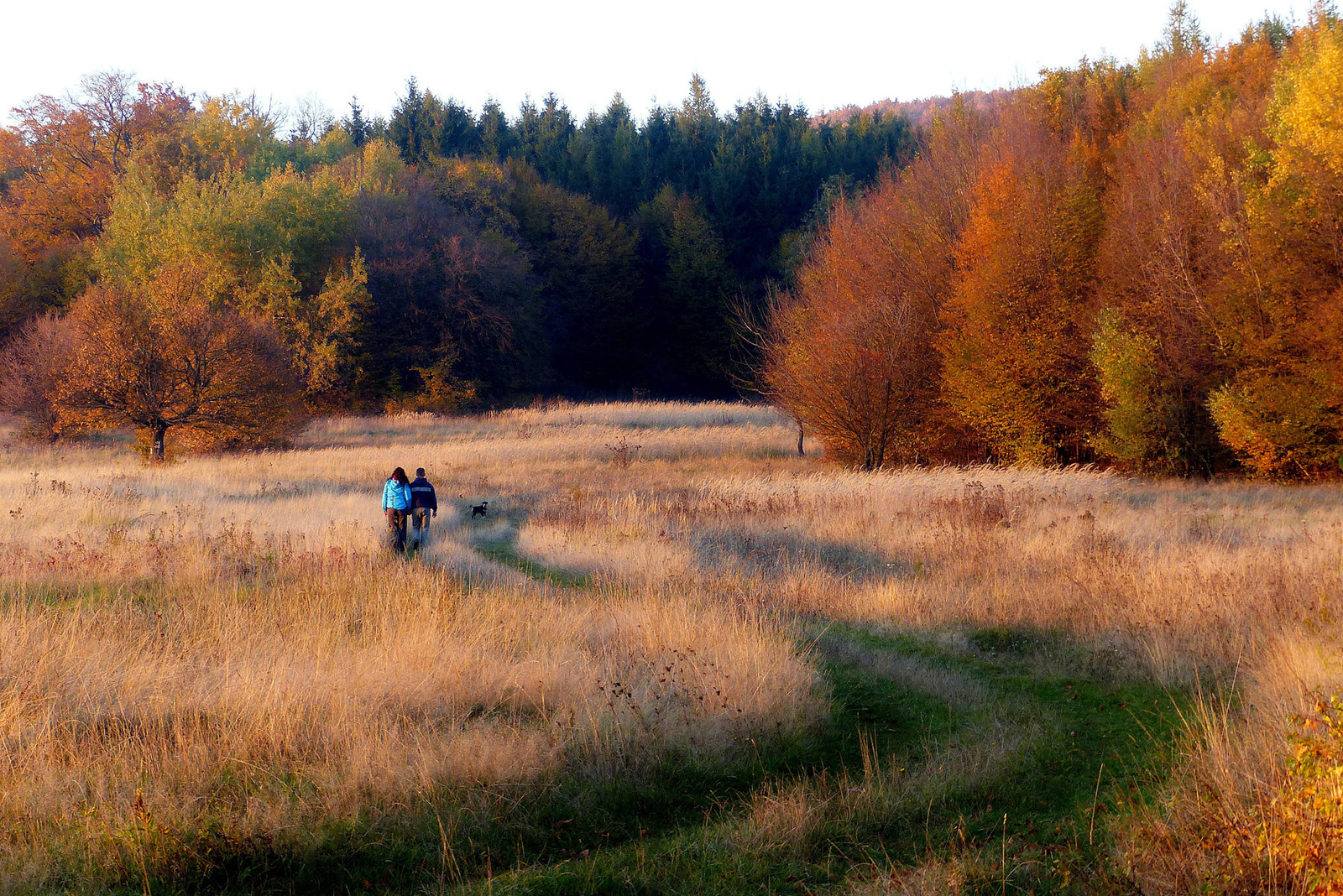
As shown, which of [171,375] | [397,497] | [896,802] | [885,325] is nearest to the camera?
[896,802]

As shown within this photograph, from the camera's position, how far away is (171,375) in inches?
1047

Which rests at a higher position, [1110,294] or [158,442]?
[1110,294]

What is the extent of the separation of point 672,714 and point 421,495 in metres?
7.50

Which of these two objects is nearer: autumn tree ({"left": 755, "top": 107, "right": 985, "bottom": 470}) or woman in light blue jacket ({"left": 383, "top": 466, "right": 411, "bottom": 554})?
woman in light blue jacket ({"left": 383, "top": 466, "right": 411, "bottom": 554})

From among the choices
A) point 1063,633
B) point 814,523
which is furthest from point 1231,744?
point 814,523

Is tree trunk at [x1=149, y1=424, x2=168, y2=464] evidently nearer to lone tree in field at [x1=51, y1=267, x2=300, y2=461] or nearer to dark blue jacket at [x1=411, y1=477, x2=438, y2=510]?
lone tree in field at [x1=51, y1=267, x2=300, y2=461]

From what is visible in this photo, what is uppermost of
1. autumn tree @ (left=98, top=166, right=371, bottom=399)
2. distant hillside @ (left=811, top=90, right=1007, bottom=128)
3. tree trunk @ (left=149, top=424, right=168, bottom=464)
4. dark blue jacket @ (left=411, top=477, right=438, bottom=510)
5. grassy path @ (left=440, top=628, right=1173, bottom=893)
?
distant hillside @ (left=811, top=90, right=1007, bottom=128)

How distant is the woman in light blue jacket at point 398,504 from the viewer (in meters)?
11.8

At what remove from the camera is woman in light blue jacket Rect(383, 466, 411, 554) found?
38.6ft

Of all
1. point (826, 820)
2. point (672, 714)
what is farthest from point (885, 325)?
point (826, 820)

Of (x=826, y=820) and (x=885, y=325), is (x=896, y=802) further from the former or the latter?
(x=885, y=325)

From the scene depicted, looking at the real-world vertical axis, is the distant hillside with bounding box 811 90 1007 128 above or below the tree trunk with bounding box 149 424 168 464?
above

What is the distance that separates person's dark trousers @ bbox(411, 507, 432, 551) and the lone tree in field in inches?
684

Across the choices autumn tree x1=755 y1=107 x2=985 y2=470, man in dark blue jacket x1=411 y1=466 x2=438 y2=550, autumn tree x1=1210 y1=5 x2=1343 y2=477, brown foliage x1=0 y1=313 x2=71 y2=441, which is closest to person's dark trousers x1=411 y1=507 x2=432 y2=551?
man in dark blue jacket x1=411 y1=466 x2=438 y2=550
